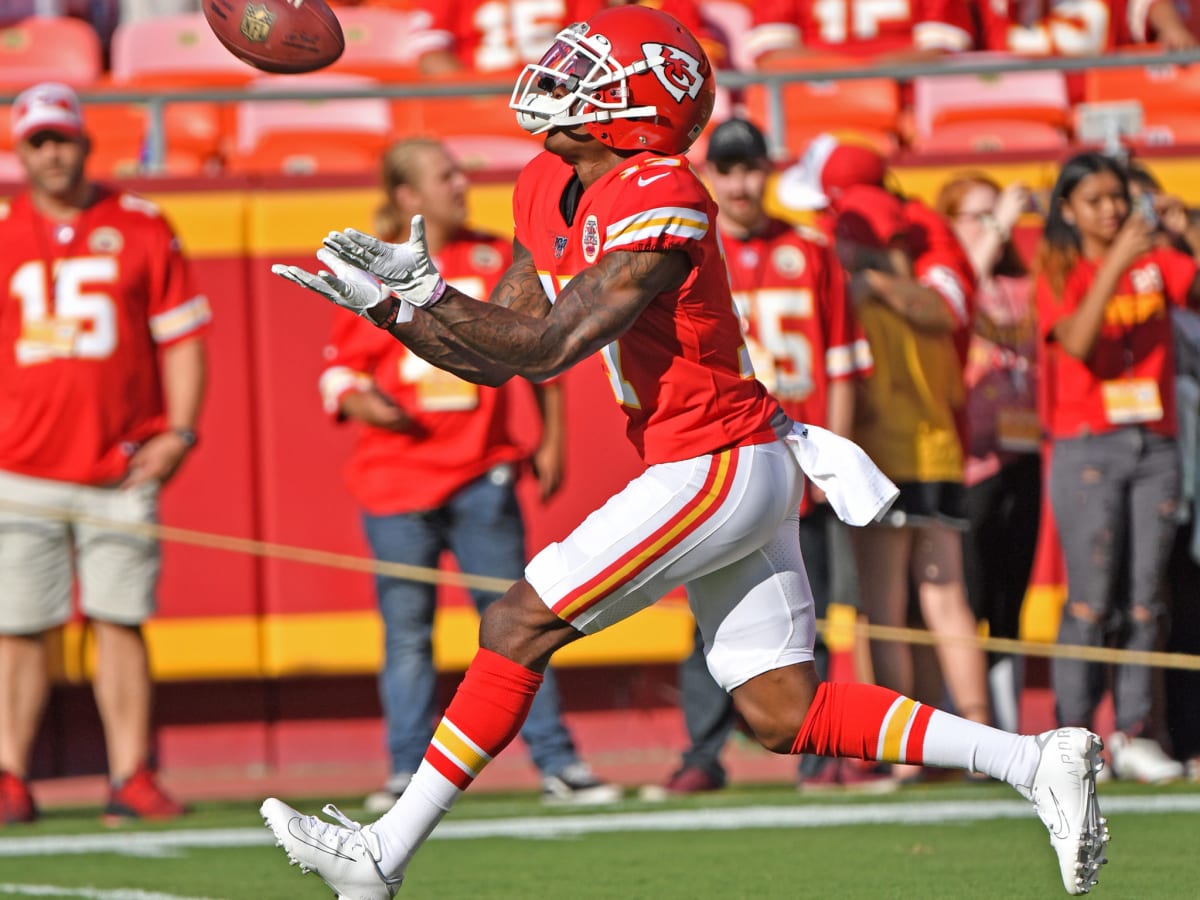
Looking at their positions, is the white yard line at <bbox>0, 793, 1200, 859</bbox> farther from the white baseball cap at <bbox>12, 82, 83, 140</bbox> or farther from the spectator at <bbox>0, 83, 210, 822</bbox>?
the white baseball cap at <bbox>12, 82, 83, 140</bbox>

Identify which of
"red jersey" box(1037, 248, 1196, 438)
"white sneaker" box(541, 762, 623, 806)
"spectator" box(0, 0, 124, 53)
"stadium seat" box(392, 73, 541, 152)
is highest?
"spectator" box(0, 0, 124, 53)

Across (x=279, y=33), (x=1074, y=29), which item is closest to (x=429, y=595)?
(x=279, y=33)

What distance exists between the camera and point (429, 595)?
6555mm

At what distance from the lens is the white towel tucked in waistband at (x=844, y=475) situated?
3.87 m

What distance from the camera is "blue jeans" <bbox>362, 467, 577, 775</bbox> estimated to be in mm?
6453

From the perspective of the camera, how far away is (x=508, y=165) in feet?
27.5

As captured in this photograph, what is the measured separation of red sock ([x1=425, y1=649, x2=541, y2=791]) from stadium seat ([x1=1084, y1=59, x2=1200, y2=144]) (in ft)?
20.6

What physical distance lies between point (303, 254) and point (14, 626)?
75.0 inches

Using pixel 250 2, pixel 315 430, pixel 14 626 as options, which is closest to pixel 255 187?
pixel 315 430

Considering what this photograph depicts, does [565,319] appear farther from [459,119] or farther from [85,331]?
[459,119]

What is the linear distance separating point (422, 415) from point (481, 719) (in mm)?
2939

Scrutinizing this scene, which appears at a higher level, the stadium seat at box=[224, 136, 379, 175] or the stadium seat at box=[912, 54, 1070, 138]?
the stadium seat at box=[912, 54, 1070, 138]

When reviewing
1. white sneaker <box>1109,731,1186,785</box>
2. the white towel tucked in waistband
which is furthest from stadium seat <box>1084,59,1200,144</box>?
the white towel tucked in waistband

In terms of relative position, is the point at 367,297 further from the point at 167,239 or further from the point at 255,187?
the point at 255,187
